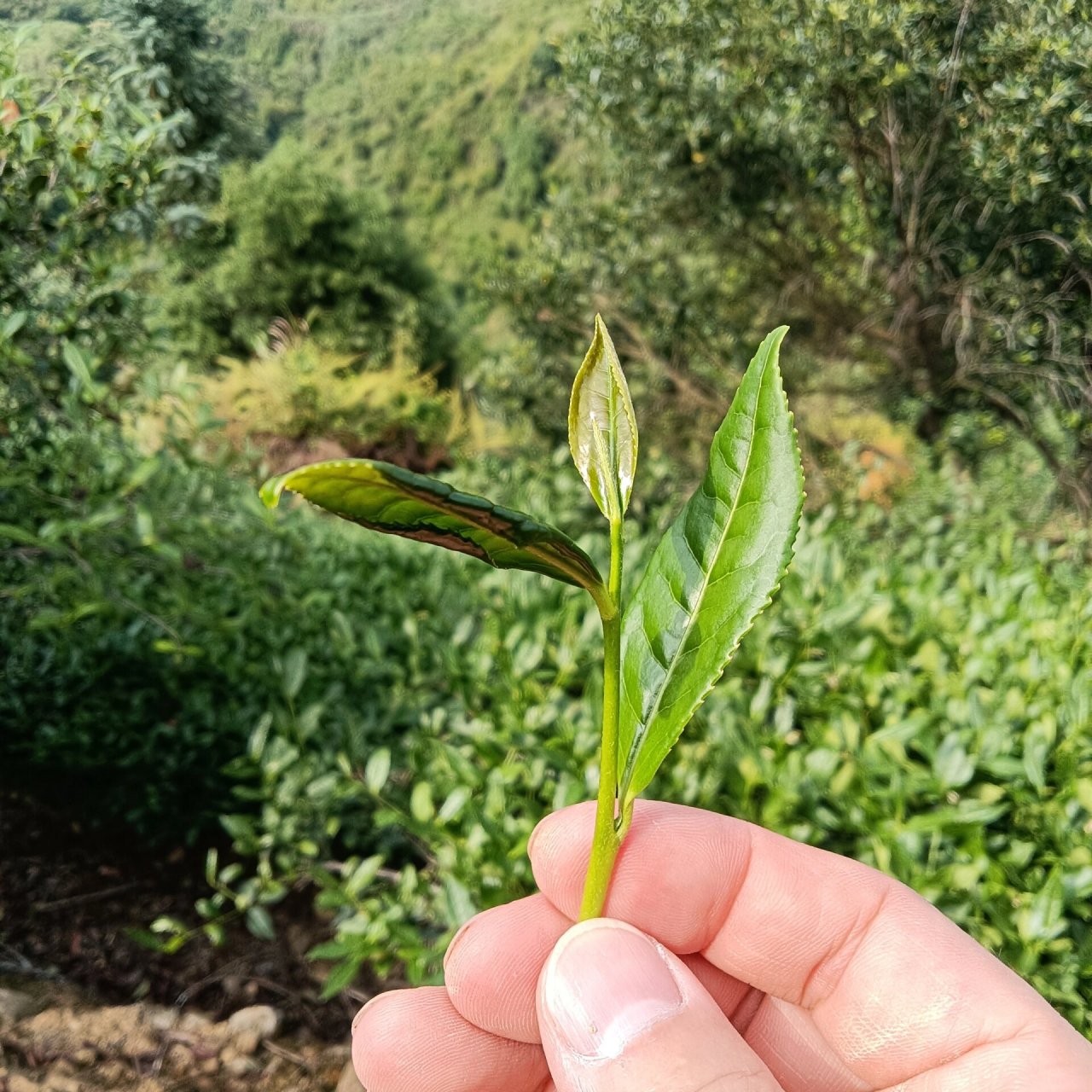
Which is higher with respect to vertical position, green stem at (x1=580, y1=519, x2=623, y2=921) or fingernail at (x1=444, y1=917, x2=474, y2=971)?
green stem at (x1=580, y1=519, x2=623, y2=921)

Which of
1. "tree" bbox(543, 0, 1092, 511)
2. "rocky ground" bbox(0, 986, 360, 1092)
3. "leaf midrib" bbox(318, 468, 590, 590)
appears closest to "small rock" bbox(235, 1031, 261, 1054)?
"rocky ground" bbox(0, 986, 360, 1092)

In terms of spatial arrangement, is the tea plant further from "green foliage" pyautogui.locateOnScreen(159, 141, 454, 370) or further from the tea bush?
"green foliage" pyautogui.locateOnScreen(159, 141, 454, 370)

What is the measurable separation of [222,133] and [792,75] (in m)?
3.86

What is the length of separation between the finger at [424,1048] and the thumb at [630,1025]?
0.30 meters

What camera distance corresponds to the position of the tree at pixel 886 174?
3.95 meters

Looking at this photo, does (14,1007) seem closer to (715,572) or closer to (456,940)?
(456,940)

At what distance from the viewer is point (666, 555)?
897 millimetres

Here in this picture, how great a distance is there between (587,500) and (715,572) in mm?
2866

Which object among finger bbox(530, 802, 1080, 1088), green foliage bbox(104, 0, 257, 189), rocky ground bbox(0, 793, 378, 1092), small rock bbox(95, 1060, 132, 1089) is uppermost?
green foliage bbox(104, 0, 257, 189)

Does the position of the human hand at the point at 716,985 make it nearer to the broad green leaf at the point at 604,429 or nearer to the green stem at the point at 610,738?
the green stem at the point at 610,738

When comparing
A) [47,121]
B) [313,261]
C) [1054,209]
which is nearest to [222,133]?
[47,121]

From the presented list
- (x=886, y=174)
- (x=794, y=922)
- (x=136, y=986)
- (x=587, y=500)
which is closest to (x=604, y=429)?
(x=794, y=922)

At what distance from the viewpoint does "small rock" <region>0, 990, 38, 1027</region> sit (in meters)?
2.02

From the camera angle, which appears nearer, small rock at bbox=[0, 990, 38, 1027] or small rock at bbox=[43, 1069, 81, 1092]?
small rock at bbox=[43, 1069, 81, 1092]
